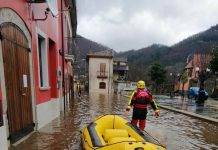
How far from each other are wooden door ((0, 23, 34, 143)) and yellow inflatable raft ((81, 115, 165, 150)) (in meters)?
1.78

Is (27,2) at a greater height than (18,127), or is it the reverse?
(27,2)

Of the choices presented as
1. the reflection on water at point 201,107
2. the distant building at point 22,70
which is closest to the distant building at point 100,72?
the reflection on water at point 201,107

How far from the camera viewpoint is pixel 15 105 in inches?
323

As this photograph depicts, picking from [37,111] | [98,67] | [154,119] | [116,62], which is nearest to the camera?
[37,111]

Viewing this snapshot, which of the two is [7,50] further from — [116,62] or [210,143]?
[116,62]

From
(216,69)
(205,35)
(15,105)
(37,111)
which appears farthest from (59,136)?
(205,35)

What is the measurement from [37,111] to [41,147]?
7.57 ft

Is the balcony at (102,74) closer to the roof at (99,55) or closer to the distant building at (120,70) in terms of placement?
the roof at (99,55)

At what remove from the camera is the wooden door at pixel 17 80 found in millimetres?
7734

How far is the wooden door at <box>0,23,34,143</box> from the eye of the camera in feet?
25.4

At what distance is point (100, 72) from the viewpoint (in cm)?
6219

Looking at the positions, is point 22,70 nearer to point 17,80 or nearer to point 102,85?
point 17,80

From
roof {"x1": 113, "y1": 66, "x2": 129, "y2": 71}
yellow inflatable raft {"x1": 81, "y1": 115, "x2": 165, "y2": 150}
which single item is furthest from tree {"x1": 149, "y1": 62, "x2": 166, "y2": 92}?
yellow inflatable raft {"x1": 81, "y1": 115, "x2": 165, "y2": 150}

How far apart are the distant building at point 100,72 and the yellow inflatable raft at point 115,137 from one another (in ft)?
174
